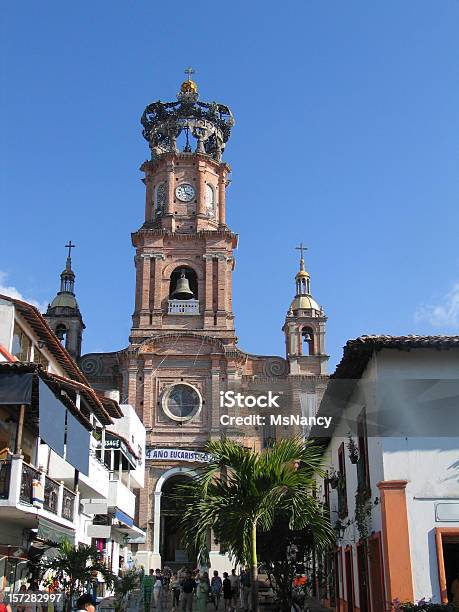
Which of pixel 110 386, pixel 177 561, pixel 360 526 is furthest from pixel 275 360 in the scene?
pixel 360 526

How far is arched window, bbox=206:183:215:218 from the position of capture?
52719 mm

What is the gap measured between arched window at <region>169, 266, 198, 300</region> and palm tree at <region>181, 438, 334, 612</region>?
31.4 metres

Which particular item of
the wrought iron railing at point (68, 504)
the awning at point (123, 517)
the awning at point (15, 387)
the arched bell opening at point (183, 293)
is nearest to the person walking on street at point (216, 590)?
the awning at point (123, 517)

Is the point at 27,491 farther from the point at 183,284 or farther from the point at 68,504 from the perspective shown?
the point at 183,284

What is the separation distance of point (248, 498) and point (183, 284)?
32.5 metres

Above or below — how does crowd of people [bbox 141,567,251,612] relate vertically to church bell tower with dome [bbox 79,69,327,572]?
below

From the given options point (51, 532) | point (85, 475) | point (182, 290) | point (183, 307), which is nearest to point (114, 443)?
point (85, 475)

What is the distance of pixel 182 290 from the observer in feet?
158

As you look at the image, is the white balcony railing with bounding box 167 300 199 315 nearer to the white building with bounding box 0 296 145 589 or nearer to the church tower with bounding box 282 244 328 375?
the church tower with bounding box 282 244 328 375

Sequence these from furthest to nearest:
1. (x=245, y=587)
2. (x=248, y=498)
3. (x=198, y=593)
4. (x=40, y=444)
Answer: (x=245, y=587) < (x=40, y=444) < (x=198, y=593) < (x=248, y=498)

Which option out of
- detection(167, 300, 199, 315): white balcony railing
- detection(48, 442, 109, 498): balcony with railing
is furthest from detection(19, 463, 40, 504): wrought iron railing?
detection(167, 300, 199, 315): white balcony railing

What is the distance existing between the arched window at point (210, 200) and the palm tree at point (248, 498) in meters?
36.5

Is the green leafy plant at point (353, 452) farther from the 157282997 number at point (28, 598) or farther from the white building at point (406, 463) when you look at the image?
the 157282997 number at point (28, 598)

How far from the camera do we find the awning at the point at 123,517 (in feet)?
103
